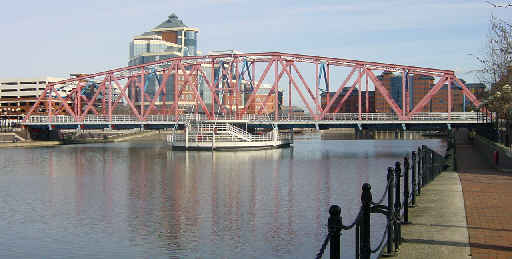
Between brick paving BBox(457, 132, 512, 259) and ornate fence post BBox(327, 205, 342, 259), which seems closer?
ornate fence post BBox(327, 205, 342, 259)

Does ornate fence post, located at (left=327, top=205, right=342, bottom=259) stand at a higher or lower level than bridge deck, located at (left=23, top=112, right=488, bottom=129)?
lower

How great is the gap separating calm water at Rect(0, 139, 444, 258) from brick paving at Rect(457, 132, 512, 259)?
4.25 m

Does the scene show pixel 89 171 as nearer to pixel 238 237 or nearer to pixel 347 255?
pixel 238 237

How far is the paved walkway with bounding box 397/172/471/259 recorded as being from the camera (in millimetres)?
16094

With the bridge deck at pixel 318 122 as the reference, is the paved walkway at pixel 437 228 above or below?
below

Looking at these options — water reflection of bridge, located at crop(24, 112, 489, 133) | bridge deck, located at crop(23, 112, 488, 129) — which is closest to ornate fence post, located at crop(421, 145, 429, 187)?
water reflection of bridge, located at crop(24, 112, 489, 133)

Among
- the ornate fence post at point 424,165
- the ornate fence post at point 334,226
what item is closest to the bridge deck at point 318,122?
the ornate fence post at point 424,165

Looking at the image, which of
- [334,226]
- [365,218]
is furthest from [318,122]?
[334,226]

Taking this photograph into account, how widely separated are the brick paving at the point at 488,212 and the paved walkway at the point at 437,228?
11.4 inches

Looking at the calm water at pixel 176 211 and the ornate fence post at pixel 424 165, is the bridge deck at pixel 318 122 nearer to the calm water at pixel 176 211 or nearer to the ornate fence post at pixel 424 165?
the calm water at pixel 176 211

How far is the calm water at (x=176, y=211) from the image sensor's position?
83.0 ft

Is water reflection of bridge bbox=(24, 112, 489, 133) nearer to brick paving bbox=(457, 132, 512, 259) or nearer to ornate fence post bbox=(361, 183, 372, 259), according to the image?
brick paving bbox=(457, 132, 512, 259)

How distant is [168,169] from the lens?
6419cm

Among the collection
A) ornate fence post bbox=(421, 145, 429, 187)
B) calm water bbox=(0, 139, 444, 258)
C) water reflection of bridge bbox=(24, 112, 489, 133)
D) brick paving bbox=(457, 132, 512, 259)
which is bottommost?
calm water bbox=(0, 139, 444, 258)
